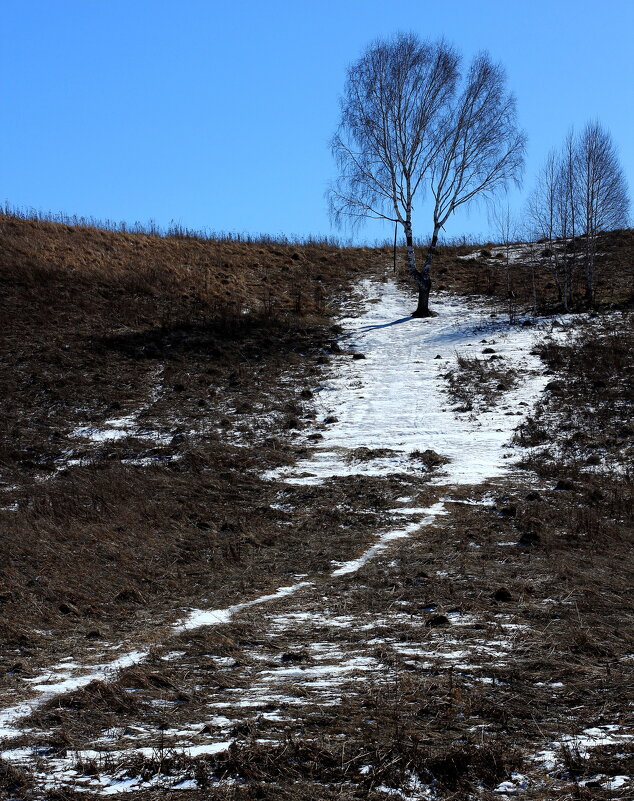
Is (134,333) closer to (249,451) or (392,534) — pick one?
(249,451)

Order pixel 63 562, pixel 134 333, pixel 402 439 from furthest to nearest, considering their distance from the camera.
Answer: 1. pixel 134 333
2. pixel 402 439
3. pixel 63 562

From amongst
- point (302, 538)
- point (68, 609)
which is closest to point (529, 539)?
point (302, 538)

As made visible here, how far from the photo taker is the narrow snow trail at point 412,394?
15656 mm

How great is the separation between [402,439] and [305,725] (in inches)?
519

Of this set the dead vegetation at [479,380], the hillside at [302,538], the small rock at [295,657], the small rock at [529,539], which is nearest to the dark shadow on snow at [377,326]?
the hillside at [302,538]

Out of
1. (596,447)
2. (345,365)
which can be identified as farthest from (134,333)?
(596,447)

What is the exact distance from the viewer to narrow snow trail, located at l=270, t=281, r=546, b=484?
15656 mm

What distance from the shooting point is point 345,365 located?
23766 millimetres

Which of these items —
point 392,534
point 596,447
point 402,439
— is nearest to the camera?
point 392,534

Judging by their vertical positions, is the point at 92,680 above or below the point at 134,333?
below

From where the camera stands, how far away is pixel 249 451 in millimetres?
16297

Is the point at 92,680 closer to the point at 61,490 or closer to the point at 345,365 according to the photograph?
the point at 61,490

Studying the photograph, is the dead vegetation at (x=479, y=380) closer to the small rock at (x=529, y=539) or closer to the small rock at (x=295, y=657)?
the small rock at (x=529, y=539)

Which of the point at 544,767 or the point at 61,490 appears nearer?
the point at 544,767
